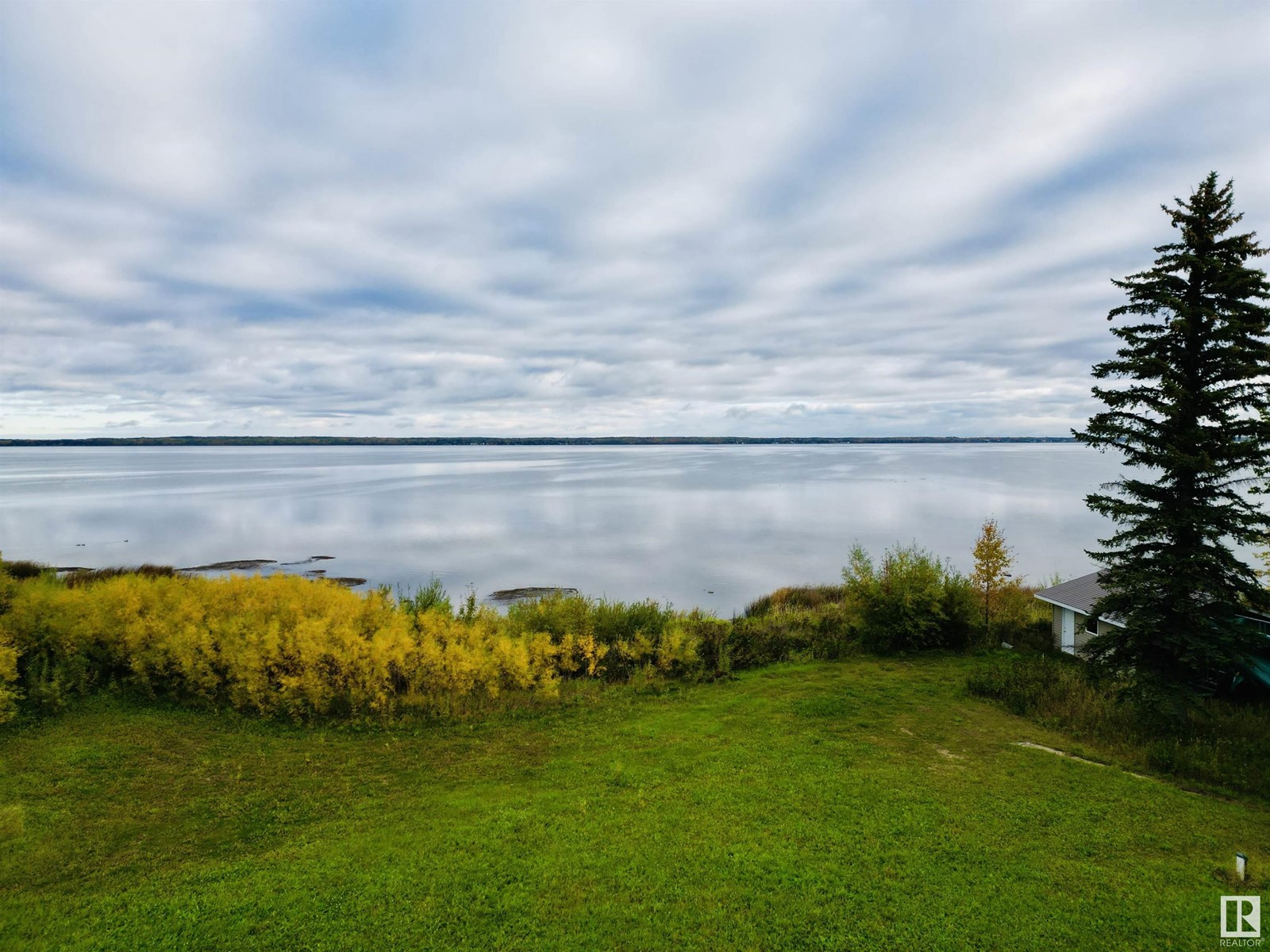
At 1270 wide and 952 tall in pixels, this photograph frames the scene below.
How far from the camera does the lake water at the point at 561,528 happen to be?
42.0 metres

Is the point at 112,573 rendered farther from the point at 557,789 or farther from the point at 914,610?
the point at 914,610

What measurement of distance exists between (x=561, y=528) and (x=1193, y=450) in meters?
51.2

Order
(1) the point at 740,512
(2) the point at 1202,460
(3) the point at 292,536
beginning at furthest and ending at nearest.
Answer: (1) the point at 740,512
(3) the point at 292,536
(2) the point at 1202,460

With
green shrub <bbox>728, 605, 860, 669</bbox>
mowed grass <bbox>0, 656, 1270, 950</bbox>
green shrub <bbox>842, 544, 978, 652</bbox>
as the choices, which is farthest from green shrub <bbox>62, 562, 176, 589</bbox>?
green shrub <bbox>842, 544, 978, 652</bbox>

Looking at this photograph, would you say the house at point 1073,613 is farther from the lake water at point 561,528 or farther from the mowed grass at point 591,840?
the lake water at point 561,528

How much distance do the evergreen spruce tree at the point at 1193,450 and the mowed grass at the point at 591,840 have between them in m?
3.35

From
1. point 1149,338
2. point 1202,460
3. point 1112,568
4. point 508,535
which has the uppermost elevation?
point 1149,338

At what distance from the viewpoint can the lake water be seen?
4203 centimetres

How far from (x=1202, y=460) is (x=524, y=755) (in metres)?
14.6

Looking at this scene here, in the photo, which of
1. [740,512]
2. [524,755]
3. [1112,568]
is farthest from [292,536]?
Answer: [1112,568]

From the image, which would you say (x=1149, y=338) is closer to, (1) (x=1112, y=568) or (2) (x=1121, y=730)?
(1) (x=1112, y=568)

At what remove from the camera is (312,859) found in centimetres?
A: 842

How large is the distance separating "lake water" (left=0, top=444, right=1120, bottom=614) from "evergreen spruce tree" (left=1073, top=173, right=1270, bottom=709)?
70.4 feet

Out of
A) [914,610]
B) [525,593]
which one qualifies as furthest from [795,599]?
[525,593]
